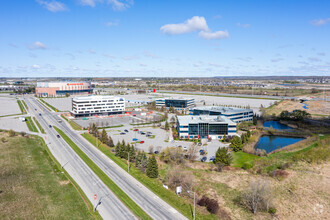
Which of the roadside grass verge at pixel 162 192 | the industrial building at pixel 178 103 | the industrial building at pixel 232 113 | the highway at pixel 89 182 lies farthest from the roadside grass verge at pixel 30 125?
the industrial building at pixel 178 103

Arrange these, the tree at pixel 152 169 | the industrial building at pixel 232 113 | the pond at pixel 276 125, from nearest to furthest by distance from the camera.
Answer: the tree at pixel 152 169
the industrial building at pixel 232 113
the pond at pixel 276 125

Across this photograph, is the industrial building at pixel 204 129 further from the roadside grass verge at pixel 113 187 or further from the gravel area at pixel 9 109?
the gravel area at pixel 9 109

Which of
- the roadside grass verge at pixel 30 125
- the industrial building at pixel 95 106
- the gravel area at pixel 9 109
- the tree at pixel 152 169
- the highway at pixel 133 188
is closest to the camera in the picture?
the highway at pixel 133 188

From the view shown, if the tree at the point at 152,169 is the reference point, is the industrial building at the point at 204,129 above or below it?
above

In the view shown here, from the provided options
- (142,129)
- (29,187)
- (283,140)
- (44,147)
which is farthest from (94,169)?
(283,140)

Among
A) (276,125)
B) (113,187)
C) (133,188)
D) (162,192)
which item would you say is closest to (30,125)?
(113,187)

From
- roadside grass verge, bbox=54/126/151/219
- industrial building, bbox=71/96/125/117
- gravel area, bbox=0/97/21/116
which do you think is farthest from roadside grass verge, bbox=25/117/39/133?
roadside grass verge, bbox=54/126/151/219
